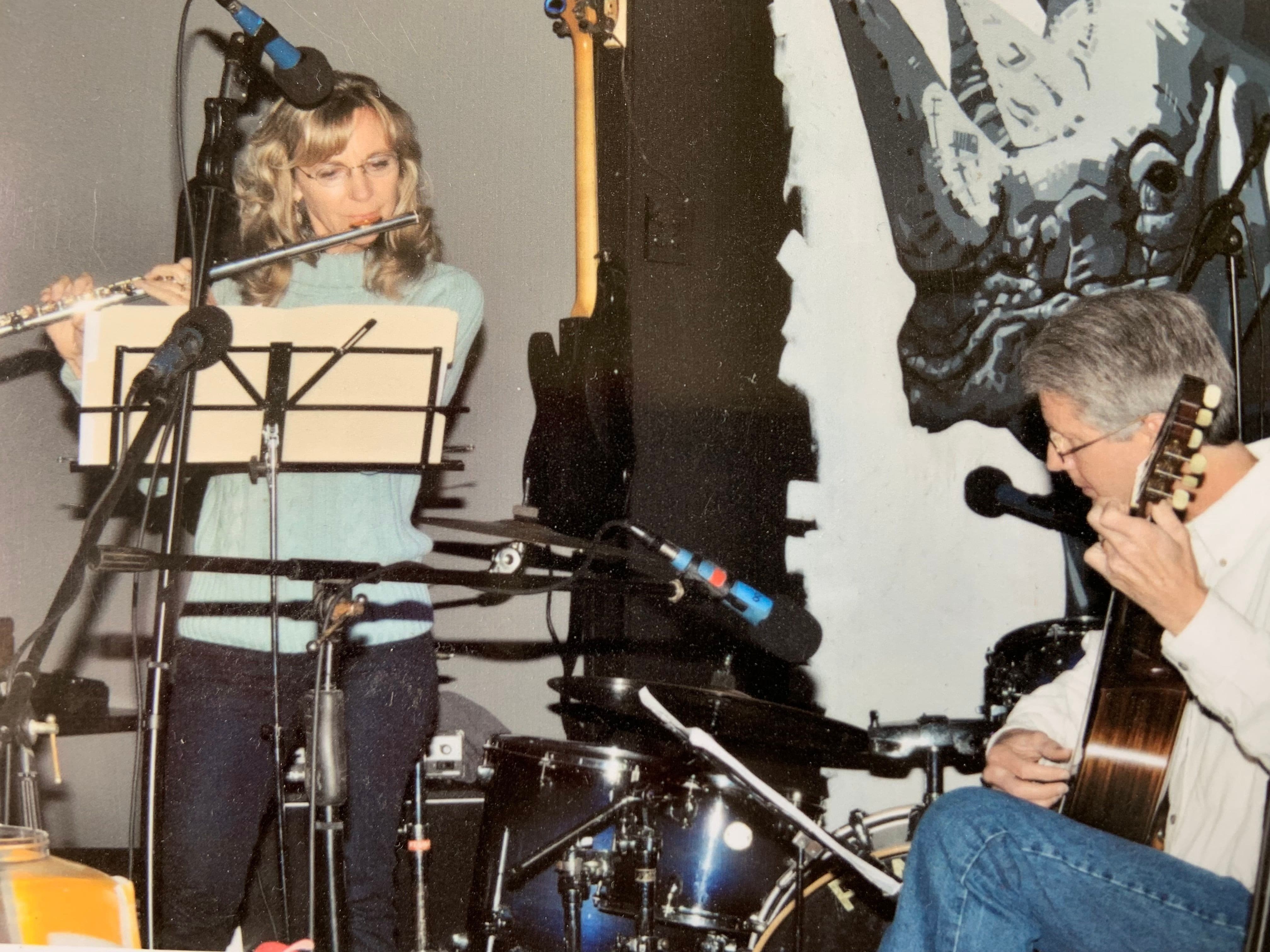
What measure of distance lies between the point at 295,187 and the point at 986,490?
1590 mm

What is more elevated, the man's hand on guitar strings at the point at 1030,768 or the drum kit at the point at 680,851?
the man's hand on guitar strings at the point at 1030,768

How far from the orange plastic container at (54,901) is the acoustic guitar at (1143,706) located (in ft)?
4.75

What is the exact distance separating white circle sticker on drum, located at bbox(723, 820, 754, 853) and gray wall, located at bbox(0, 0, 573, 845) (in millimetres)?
617

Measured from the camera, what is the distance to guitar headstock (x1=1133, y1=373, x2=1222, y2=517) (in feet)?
4.67

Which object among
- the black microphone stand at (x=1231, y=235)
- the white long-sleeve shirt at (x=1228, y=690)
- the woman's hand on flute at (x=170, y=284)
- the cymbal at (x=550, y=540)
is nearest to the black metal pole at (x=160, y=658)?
the woman's hand on flute at (x=170, y=284)

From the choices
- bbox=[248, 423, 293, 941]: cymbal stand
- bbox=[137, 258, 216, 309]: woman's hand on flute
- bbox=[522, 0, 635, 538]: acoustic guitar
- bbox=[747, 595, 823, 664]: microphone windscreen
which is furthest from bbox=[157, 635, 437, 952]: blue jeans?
bbox=[747, 595, 823, 664]: microphone windscreen

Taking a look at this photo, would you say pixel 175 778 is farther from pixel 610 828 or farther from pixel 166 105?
pixel 166 105

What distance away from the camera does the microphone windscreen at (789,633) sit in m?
2.57

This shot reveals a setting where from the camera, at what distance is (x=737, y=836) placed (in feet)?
7.08

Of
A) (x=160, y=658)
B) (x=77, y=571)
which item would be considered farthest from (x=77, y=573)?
(x=160, y=658)

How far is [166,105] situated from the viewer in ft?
7.67

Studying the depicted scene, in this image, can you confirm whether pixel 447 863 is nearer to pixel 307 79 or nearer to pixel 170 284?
pixel 170 284

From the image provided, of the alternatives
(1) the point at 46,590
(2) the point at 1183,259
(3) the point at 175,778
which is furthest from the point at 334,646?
(2) the point at 1183,259

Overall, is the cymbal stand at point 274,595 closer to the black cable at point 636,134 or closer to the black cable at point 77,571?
the black cable at point 77,571
